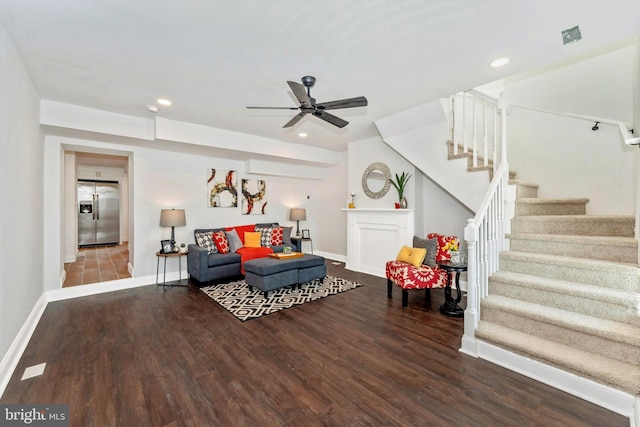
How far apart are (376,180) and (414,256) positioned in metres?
2.08

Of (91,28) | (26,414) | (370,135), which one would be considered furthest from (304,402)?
(370,135)

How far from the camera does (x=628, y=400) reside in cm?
173

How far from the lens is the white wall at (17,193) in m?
2.12

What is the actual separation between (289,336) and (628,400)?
2573mm

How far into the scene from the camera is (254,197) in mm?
6316

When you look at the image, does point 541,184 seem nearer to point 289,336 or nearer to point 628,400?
point 628,400

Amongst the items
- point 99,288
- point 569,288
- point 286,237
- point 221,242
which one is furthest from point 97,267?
point 569,288

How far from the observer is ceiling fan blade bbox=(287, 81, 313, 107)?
244 cm

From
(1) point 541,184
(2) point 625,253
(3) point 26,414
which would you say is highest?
(1) point 541,184

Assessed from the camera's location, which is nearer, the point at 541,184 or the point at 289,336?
the point at 289,336

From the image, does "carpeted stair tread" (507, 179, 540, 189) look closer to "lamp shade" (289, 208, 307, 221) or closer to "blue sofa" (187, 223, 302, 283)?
"blue sofa" (187, 223, 302, 283)

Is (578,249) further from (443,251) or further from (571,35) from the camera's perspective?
(571,35)

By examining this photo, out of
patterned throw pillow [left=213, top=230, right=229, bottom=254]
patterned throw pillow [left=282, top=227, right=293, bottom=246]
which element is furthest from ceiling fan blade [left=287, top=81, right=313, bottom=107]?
patterned throw pillow [left=282, top=227, right=293, bottom=246]

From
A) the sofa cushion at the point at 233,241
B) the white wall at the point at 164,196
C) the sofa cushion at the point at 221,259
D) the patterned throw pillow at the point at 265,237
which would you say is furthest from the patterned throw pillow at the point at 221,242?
the patterned throw pillow at the point at 265,237
